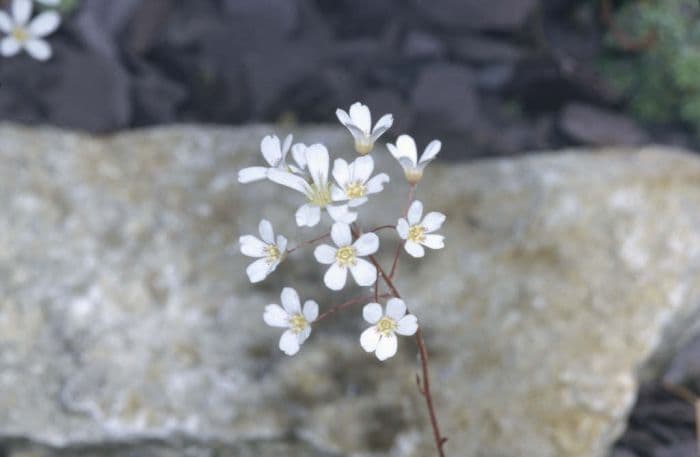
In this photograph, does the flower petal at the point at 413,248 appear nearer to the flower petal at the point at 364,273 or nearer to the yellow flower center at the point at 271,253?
the flower petal at the point at 364,273

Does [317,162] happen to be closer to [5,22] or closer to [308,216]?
[308,216]

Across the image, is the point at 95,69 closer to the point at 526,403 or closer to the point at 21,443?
the point at 21,443

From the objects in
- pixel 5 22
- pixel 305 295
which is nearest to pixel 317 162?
pixel 305 295

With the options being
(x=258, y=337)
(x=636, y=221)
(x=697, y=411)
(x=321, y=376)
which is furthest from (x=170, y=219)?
(x=697, y=411)

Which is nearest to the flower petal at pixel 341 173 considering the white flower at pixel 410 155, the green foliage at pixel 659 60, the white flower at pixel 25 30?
the white flower at pixel 410 155

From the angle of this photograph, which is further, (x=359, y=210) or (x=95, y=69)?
(x=95, y=69)

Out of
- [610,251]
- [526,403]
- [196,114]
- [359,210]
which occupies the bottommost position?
[526,403]
